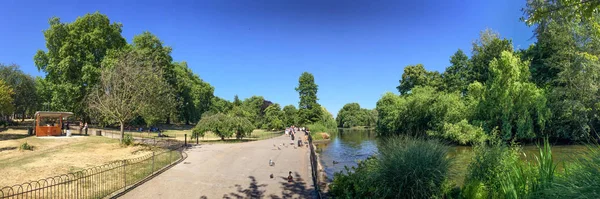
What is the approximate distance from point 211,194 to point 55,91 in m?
35.8

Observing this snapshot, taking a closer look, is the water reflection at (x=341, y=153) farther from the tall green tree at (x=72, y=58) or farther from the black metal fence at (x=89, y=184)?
the tall green tree at (x=72, y=58)

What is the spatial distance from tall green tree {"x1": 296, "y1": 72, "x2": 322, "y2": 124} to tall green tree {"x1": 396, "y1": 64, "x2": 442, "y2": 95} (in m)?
17.9

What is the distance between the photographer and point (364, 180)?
23.5 ft

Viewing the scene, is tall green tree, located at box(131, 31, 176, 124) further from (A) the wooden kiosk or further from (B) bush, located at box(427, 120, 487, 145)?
(B) bush, located at box(427, 120, 487, 145)

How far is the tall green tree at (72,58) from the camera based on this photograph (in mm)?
34750

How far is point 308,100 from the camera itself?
67.6 metres

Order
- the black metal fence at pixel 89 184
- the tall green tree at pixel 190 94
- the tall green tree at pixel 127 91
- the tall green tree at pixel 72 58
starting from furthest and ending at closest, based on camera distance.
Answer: the tall green tree at pixel 190 94
the tall green tree at pixel 72 58
the tall green tree at pixel 127 91
the black metal fence at pixel 89 184

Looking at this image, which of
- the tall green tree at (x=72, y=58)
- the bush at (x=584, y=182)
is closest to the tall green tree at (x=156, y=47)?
the tall green tree at (x=72, y=58)

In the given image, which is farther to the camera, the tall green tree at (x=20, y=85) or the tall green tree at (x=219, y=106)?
the tall green tree at (x=219, y=106)

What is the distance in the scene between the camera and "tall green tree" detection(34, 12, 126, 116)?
34750 millimetres

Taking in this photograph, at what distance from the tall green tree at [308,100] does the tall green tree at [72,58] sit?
38137 millimetres

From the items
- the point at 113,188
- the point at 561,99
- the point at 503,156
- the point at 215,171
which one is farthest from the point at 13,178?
the point at 561,99

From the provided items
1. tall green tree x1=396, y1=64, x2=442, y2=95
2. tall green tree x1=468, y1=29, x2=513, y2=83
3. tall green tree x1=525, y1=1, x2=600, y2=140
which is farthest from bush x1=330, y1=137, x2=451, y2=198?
tall green tree x1=396, y1=64, x2=442, y2=95

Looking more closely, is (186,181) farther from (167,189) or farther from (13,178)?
(13,178)
